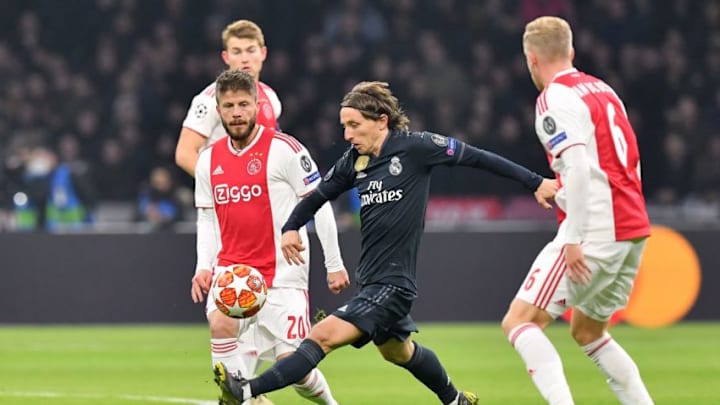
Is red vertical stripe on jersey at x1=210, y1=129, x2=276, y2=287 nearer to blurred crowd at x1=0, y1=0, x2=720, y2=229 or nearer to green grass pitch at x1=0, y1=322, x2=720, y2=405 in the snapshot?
green grass pitch at x1=0, y1=322, x2=720, y2=405

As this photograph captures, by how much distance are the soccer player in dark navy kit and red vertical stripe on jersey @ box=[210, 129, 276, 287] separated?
35cm

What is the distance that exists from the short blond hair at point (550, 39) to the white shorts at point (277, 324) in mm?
1794

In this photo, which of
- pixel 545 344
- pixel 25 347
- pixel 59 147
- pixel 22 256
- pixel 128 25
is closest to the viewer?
pixel 545 344

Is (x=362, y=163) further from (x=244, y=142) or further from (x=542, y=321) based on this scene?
(x=542, y=321)

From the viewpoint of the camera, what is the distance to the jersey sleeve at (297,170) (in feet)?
22.2

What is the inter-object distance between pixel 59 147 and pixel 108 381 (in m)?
8.90

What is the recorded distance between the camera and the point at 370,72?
18.1 m

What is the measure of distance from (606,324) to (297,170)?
1732mm

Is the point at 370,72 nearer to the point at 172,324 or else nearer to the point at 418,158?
the point at 172,324

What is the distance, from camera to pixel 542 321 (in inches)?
239

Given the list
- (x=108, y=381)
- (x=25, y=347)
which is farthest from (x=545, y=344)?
(x=25, y=347)

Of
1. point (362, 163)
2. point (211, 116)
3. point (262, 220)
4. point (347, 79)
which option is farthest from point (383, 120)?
point (347, 79)

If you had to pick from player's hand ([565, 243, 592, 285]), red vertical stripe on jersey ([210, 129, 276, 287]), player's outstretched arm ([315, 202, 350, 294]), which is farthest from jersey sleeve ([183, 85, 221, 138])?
player's hand ([565, 243, 592, 285])

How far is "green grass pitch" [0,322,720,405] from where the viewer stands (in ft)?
27.4
